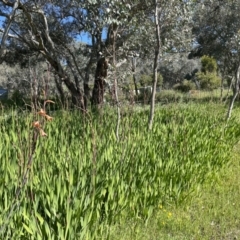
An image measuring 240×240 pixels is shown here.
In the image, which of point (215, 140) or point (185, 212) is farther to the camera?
point (215, 140)

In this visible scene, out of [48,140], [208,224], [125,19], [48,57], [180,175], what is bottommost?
[208,224]

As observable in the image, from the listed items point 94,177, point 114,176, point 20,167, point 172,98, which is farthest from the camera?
point 172,98

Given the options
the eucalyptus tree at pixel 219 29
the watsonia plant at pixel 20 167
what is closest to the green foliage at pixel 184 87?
the eucalyptus tree at pixel 219 29

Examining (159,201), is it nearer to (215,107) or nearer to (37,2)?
(215,107)

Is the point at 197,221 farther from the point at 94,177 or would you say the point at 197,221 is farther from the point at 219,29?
the point at 219,29

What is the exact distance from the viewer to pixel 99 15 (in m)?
6.22

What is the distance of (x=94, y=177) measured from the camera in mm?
2725

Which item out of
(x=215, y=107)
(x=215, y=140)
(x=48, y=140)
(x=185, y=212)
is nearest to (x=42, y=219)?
(x=48, y=140)

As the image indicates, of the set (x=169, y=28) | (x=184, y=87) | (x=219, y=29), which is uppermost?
(x=219, y=29)

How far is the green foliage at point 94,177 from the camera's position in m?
2.27

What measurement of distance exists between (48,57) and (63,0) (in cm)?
167

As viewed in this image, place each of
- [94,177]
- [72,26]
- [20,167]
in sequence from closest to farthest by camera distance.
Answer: [20,167], [94,177], [72,26]

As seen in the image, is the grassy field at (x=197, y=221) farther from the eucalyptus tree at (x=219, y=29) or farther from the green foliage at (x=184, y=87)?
the green foliage at (x=184, y=87)

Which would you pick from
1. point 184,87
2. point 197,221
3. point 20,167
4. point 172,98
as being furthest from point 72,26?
point 184,87
